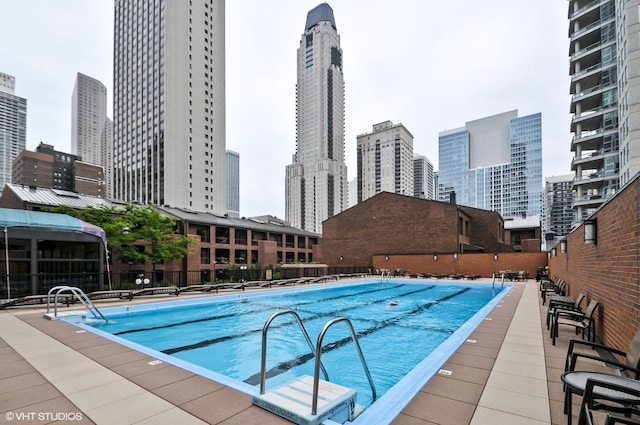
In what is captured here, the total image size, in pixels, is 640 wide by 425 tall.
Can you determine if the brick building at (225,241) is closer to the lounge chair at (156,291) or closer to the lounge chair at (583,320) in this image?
the lounge chair at (156,291)

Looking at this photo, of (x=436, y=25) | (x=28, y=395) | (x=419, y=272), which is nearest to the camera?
(x=28, y=395)

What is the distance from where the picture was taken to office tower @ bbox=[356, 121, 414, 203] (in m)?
120

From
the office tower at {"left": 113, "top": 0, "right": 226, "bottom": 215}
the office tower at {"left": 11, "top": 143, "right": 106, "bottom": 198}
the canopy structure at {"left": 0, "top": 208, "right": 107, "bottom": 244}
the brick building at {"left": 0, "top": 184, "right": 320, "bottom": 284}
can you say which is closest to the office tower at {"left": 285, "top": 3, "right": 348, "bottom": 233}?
the office tower at {"left": 113, "top": 0, "right": 226, "bottom": 215}

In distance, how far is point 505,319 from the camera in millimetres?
8688

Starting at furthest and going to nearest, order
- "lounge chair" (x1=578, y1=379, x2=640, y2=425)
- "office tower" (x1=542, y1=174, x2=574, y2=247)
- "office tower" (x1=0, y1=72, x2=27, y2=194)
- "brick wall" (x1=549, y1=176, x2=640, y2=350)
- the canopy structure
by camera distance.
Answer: "office tower" (x1=0, y1=72, x2=27, y2=194), "office tower" (x1=542, y1=174, x2=574, y2=247), the canopy structure, "brick wall" (x1=549, y1=176, x2=640, y2=350), "lounge chair" (x1=578, y1=379, x2=640, y2=425)

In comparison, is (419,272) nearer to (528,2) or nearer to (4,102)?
(528,2)

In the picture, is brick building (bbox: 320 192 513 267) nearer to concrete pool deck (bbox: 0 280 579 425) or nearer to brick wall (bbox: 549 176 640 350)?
brick wall (bbox: 549 176 640 350)

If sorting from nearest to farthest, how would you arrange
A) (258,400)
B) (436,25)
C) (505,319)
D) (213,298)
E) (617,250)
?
(258,400)
(617,250)
(505,319)
(213,298)
(436,25)

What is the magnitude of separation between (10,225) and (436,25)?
22519mm

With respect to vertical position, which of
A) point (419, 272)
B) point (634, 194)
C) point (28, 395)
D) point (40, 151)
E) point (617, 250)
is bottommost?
point (419, 272)

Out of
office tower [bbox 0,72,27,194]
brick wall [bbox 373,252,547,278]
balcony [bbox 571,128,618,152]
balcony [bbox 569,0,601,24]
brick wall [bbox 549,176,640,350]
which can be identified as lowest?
brick wall [bbox 373,252,547,278]

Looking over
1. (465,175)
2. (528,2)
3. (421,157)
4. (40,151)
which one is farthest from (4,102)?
(465,175)

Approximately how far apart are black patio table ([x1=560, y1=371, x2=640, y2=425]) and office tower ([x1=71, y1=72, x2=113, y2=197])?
223 meters

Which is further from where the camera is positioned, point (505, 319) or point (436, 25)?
point (436, 25)
